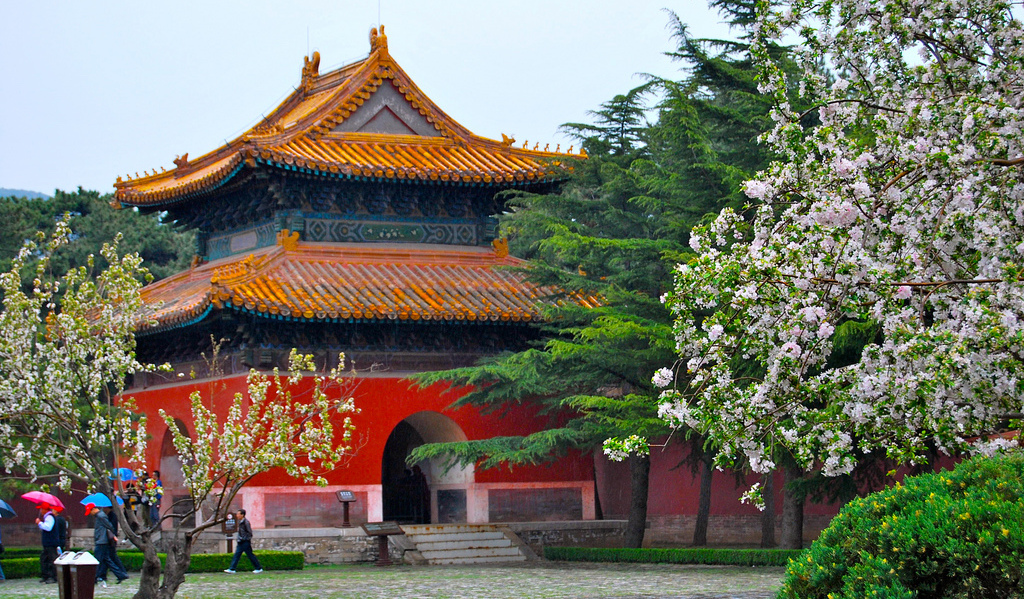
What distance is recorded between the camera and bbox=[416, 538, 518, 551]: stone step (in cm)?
2089

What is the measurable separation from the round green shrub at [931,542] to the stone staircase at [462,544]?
1425cm

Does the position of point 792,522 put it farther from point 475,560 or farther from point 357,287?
point 357,287

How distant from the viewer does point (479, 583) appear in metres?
16.0

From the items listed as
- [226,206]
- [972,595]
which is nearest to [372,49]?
[226,206]

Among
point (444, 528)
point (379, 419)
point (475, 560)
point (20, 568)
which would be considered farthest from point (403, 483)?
point (20, 568)

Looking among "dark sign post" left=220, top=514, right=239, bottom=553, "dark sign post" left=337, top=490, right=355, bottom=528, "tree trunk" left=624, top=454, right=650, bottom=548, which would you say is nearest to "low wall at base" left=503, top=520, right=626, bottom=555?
"tree trunk" left=624, top=454, right=650, bottom=548

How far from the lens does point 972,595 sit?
599cm

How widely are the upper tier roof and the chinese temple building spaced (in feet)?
0.13

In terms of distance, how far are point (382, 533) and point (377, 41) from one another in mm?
9938

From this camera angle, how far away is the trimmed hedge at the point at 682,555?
17.4 metres

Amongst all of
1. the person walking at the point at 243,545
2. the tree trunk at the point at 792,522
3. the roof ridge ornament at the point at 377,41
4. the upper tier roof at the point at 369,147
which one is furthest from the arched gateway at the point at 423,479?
the roof ridge ornament at the point at 377,41

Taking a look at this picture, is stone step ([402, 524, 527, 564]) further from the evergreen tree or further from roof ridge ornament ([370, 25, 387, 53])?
roof ridge ornament ([370, 25, 387, 53])

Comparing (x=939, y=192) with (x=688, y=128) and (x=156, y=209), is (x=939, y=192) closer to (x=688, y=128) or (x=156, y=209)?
(x=688, y=128)

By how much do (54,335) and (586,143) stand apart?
11515 mm
